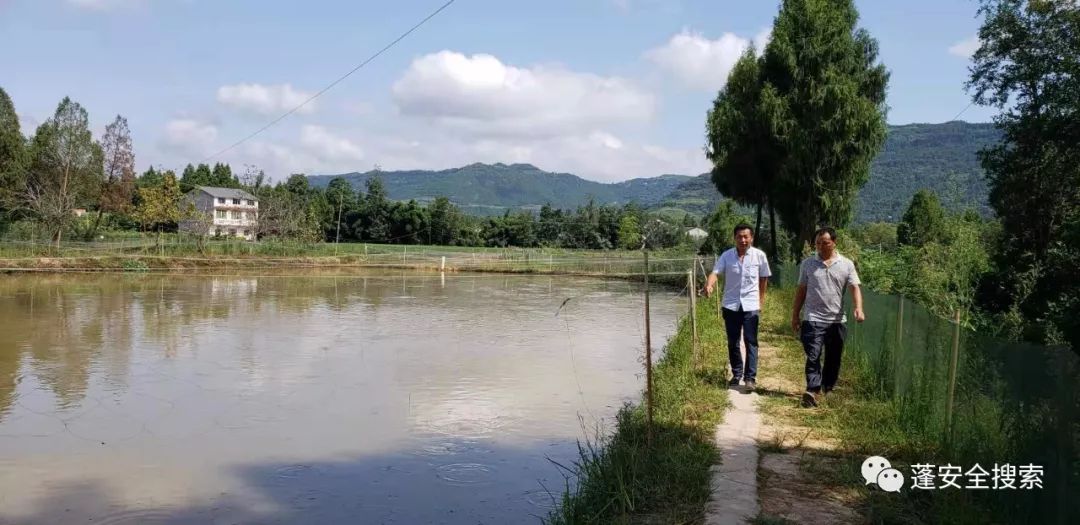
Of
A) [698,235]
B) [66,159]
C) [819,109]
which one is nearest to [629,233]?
[698,235]

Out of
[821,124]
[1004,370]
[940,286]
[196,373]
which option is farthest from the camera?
[821,124]

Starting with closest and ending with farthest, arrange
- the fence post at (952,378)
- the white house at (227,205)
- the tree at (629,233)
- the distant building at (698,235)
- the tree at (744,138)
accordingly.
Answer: the fence post at (952,378) → the tree at (744,138) → the distant building at (698,235) → the tree at (629,233) → the white house at (227,205)

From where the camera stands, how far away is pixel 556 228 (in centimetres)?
7812

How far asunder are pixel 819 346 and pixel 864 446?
127cm

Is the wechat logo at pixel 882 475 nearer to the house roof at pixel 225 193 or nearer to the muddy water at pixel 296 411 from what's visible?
the muddy water at pixel 296 411

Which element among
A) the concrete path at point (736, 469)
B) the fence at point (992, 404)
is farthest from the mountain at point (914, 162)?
the concrete path at point (736, 469)

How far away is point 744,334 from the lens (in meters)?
7.16

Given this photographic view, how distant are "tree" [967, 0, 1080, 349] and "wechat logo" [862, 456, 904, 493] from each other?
17819 millimetres

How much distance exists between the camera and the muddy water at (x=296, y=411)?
5945mm

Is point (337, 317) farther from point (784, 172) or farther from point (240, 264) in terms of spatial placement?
point (240, 264)

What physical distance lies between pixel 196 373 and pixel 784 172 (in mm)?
18462

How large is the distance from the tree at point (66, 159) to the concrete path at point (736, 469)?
47248mm

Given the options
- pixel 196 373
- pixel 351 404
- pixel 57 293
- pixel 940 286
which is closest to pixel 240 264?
pixel 57 293

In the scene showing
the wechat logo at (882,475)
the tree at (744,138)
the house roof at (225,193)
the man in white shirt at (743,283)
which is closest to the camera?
the wechat logo at (882,475)
